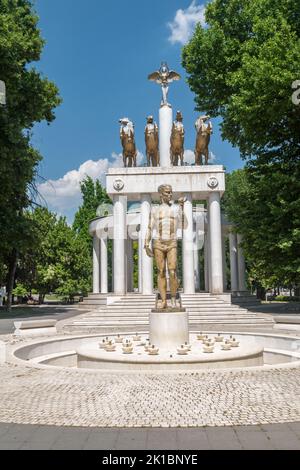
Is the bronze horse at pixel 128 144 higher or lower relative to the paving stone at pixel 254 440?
higher

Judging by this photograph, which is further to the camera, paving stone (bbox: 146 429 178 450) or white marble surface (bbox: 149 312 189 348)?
white marble surface (bbox: 149 312 189 348)

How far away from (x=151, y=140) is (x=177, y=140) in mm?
1754

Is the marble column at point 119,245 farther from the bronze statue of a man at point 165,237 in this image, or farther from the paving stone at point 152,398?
the paving stone at point 152,398

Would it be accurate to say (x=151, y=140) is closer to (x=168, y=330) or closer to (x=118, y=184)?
(x=118, y=184)

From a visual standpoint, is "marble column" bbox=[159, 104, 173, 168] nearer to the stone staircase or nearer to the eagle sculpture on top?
the eagle sculpture on top

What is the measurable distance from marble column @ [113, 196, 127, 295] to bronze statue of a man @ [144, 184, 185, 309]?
15.2 meters

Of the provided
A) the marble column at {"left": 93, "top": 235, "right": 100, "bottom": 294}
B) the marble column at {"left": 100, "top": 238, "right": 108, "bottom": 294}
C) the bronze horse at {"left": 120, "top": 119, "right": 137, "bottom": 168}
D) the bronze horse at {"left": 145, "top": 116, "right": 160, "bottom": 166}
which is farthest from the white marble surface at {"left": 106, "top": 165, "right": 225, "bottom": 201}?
the marble column at {"left": 93, "top": 235, "right": 100, "bottom": 294}

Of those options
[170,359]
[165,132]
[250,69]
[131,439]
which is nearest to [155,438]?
[131,439]

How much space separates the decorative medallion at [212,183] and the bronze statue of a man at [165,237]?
50.6ft

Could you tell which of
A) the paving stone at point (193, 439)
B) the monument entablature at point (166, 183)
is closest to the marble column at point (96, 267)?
the monument entablature at point (166, 183)

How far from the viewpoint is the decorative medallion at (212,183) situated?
28.6 metres

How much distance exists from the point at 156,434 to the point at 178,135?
84.7 ft

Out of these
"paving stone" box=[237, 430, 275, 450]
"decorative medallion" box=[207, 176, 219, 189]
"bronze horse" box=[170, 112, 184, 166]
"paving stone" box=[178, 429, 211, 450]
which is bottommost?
"paving stone" box=[237, 430, 275, 450]

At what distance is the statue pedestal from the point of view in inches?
495
